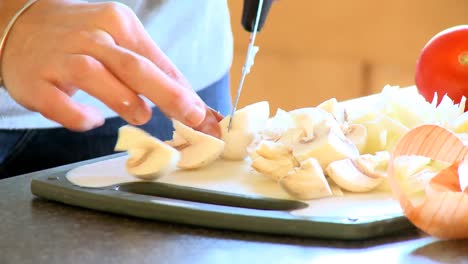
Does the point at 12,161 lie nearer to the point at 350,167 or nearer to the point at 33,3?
the point at 33,3

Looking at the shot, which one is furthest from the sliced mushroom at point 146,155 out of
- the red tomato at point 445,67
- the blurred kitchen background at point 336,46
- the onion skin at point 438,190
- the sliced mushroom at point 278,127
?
the blurred kitchen background at point 336,46

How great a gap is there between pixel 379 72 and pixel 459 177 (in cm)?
176

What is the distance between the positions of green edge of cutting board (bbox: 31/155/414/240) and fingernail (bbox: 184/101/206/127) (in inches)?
2.6

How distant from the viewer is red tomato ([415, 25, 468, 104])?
109 centimetres

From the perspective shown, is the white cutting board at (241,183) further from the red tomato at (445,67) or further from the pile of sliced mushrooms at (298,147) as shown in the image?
the red tomato at (445,67)

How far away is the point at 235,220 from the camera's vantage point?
2.31 feet

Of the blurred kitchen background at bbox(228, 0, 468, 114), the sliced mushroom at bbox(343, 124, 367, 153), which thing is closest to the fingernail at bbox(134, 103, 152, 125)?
the sliced mushroom at bbox(343, 124, 367, 153)

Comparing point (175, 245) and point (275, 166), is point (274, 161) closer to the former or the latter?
point (275, 166)

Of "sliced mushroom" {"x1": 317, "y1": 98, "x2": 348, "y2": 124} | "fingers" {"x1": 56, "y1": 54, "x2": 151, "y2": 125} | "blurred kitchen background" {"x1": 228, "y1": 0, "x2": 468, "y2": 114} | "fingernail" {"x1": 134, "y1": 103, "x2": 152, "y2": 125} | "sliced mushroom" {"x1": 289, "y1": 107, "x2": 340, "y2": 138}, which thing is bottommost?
"blurred kitchen background" {"x1": 228, "y1": 0, "x2": 468, "y2": 114}

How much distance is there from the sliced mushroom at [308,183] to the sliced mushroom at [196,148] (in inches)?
5.0

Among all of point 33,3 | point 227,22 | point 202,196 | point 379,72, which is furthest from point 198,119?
point 379,72

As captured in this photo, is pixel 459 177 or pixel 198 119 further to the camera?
pixel 198 119

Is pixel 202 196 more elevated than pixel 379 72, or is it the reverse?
pixel 202 196

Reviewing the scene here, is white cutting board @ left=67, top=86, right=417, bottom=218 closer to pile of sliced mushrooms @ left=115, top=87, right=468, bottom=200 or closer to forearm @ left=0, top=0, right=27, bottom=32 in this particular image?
pile of sliced mushrooms @ left=115, top=87, right=468, bottom=200
